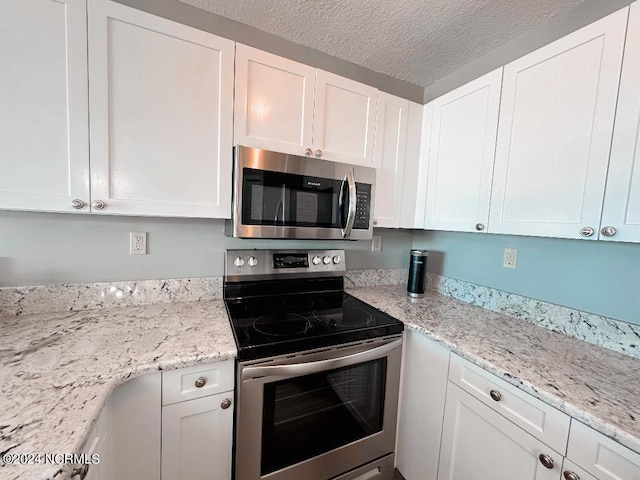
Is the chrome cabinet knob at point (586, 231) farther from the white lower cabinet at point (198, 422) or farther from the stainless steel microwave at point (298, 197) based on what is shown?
the white lower cabinet at point (198, 422)

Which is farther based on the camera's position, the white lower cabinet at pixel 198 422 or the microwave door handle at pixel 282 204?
the microwave door handle at pixel 282 204

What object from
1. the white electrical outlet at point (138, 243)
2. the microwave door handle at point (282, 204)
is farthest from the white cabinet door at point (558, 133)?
the white electrical outlet at point (138, 243)

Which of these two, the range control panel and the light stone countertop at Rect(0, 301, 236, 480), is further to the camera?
the range control panel

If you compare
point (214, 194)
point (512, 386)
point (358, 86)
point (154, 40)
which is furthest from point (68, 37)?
point (512, 386)

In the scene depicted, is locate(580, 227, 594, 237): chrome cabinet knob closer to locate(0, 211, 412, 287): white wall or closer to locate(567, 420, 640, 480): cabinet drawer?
locate(567, 420, 640, 480): cabinet drawer

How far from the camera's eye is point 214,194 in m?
1.26

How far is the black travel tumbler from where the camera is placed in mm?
1771

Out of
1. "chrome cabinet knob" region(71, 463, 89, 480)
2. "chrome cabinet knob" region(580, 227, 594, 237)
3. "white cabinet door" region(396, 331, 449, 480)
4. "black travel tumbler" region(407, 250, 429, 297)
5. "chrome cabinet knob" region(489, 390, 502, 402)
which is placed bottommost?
"white cabinet door" region(396, 331, 449, 480)

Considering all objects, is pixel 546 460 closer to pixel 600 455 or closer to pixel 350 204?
pixel 600 455

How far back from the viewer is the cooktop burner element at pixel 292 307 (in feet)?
3.59

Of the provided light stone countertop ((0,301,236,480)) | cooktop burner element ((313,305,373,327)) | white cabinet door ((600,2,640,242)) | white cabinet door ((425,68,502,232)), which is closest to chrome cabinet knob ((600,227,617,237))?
white cabinet door ((600,2,640,242))

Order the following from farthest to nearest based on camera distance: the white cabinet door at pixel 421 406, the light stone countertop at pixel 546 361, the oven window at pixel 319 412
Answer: the white cabinet door at pixel 421 406 → the oven window at pixel 319 412 → the light stone countertop at pixel 546 361

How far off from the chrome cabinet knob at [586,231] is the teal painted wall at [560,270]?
31 cm

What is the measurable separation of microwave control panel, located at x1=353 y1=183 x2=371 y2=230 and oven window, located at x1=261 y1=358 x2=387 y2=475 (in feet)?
2.42
